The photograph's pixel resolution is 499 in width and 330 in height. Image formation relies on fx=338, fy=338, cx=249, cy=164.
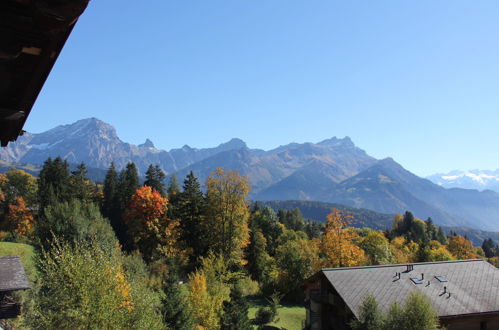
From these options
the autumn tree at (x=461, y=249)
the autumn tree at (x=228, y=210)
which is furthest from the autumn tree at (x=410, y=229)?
the autumn tree at (x=228, y=210)

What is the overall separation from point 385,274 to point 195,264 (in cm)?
3346

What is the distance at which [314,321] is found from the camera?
35.0 meters

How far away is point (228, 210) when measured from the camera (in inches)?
2176

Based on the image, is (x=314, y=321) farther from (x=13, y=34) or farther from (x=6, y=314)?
(x=13, y=34)

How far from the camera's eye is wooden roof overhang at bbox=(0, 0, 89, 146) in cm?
273

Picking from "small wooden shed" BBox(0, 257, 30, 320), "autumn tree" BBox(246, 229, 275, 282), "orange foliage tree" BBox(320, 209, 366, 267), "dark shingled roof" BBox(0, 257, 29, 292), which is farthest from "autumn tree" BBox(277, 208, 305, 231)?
"small wooden shed" BBox(0, 257, 30, 320)

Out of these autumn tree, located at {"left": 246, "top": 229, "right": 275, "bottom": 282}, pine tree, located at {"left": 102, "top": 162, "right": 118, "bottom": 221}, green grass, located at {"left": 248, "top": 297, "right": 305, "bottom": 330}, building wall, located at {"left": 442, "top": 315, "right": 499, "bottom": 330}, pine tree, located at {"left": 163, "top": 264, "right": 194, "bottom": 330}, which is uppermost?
pine tree, located at {"left": 102, "top": 162, "right": 118, "bottom": 221}

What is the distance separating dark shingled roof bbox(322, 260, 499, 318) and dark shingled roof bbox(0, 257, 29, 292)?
94.8 ft

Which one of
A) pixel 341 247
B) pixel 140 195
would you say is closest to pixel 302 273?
pixel 341 247

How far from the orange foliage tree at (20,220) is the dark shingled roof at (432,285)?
63.6 m

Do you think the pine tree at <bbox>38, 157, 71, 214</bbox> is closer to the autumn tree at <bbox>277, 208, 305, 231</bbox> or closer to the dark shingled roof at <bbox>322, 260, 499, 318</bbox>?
the dark shingled roof at <bbox>322, 260, 499, 318</bbox>

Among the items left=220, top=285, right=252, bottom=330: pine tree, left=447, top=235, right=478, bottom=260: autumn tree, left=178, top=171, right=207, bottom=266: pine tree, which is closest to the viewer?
left=220, top=285, right=252, bottom=330: pine tree

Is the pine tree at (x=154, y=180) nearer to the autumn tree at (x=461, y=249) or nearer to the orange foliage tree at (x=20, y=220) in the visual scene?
the orange foliage tree at (x=20, y=220)

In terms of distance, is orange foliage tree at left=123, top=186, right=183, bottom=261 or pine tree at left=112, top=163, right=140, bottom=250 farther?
pine tree at left=112, top=163, right=140, bottom=250
